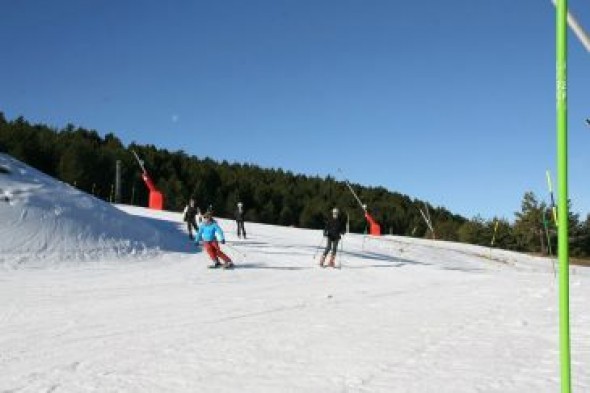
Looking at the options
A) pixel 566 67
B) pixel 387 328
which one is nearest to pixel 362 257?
pixel 387 328

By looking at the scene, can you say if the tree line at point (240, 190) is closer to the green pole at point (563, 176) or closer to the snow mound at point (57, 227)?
the snow mound at point (57, 227)

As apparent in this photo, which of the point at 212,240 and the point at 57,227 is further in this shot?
the point at 57,227

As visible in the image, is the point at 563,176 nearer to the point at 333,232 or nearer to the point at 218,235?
the point at 218,235

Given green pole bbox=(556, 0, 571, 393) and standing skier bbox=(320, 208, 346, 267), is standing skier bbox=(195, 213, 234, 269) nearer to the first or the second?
standing skier bbox=(320, 208, 346, 267)

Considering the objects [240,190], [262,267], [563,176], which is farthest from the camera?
[240,190]

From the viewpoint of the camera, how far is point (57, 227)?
23531 mm

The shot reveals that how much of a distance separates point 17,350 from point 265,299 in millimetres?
6444

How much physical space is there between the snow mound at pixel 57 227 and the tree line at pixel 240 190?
38.9 meters

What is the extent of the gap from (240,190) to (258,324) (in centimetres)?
10651

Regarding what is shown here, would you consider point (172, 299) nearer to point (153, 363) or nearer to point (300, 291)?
point (300, 291)

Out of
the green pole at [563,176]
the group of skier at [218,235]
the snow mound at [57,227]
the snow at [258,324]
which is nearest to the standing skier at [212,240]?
the group of skier at [218,235]

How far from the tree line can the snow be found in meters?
43.9

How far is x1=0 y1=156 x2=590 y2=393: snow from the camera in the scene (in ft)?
21.5

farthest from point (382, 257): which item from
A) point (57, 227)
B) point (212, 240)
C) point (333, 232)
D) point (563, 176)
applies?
point (563, 176)
